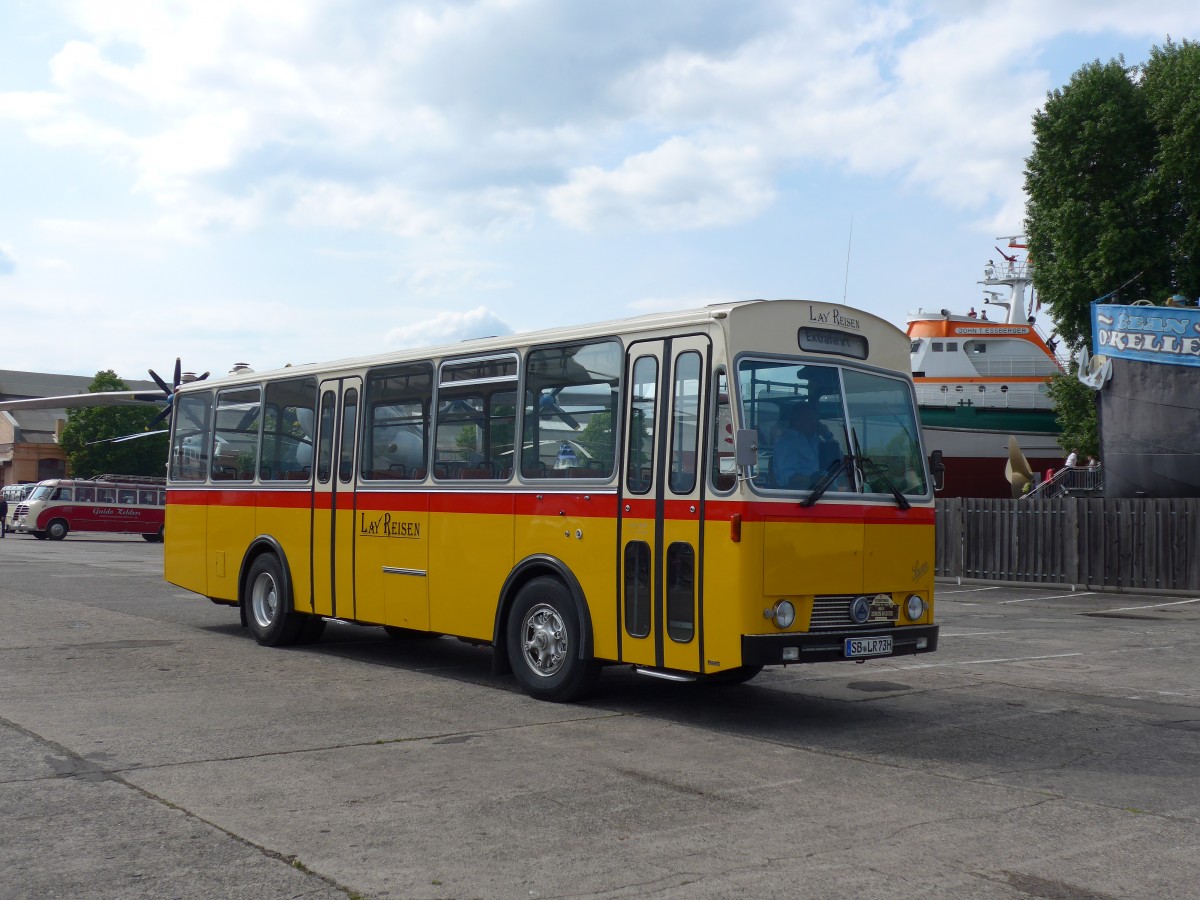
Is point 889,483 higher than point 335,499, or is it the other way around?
point 889,483

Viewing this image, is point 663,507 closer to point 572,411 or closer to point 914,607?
point 572,411

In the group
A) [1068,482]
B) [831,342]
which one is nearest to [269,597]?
[831,342]

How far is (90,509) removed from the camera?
48.8 m

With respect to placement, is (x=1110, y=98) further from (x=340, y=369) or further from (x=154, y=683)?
(x=154, y=683)

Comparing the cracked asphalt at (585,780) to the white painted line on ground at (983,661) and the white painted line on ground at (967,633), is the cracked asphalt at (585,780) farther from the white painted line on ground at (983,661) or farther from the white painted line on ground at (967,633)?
the white painted line on ground at (967,633)

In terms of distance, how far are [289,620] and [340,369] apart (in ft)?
8.85

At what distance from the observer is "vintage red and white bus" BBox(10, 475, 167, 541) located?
47.3 metres

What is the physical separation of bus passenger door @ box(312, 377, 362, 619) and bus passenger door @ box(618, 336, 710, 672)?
3994mm

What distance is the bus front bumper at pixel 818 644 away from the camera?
315 inches

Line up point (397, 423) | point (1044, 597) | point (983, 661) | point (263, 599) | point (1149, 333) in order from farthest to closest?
point (1149, 333)
point (1044, 597)
point (263, 599)
point (983, 661)
point (397, 423)

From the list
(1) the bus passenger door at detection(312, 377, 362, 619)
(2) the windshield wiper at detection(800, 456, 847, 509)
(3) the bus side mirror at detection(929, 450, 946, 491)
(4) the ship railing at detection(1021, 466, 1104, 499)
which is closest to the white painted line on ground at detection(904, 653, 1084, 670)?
(3) the bus side mirror at detection(929, 450, 946, 491)

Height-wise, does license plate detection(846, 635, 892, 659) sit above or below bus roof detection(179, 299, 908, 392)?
below

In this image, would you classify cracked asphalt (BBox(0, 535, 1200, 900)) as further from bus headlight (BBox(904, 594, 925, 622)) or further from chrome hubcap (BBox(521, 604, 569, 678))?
bus headlight (BBox(904, 594, 925, 622))

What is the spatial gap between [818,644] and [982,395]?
119 feet
